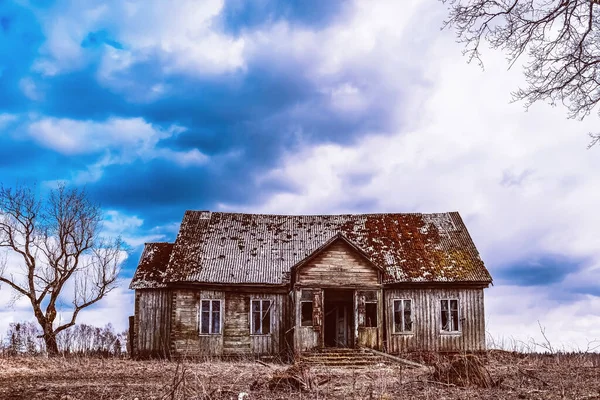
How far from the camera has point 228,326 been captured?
27.1m

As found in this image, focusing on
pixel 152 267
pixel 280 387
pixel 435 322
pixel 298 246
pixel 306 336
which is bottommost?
pixel 280 387

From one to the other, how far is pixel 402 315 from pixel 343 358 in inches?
185

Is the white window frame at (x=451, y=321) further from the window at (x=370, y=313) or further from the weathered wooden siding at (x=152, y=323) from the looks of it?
A: the weathered wooden siding at (x=152, y=323)

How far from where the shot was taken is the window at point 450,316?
89.4 feet

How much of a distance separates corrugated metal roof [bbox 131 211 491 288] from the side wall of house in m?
0.75

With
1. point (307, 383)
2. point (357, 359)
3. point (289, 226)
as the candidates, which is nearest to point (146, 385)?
point (307, 383)

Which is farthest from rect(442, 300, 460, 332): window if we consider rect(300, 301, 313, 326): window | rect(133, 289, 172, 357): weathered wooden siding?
rect(133, 289, 172, 357): weathered wooden siding

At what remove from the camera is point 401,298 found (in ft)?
89.9

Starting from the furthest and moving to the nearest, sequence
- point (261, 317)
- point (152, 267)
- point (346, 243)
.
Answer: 1. point (152, 267)
2. point (261, 317)
3. point (346, 243)

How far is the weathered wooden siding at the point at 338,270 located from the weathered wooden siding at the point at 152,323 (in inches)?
255

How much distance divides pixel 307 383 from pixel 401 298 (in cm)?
1532

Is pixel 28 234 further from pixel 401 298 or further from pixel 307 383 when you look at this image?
pixel 307 383

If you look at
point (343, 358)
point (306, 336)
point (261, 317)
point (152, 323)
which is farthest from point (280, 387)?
point (152, 323)

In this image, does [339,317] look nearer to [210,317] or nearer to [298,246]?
[298,246]
